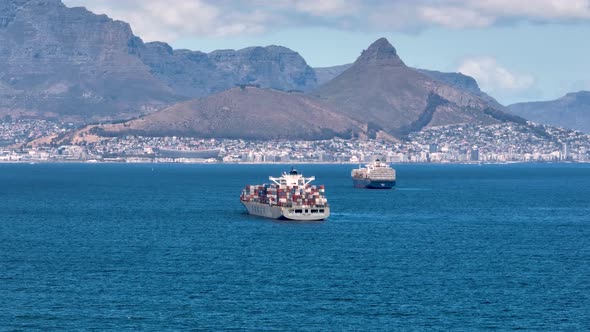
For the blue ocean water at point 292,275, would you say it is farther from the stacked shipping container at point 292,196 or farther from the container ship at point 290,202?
the stacked shipping container at point 292,196

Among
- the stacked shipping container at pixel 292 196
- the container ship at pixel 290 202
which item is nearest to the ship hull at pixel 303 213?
the container ship at pixel 290 202

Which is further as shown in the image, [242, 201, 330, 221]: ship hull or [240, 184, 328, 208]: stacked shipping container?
[240, 184, 328, 208]: stacked shipping container

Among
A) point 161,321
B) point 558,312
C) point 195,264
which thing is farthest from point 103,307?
point 558,312

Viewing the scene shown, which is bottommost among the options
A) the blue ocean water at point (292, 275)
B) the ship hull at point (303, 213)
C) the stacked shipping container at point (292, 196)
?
the blue ocean water at point (292, 275)

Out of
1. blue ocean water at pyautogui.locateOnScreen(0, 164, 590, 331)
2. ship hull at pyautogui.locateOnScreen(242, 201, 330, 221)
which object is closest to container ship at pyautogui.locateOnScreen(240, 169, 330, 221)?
ship hull at pyautogui.locateOnScreen(242, 201, 330, 221)

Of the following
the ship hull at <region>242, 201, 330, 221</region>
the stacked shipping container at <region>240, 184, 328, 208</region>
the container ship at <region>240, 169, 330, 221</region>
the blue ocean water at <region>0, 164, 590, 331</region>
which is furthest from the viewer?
the stacked shipping container at <region>240, 184, 328, 208</region>

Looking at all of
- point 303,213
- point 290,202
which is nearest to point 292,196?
point 290,202

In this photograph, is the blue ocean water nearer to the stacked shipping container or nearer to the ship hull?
the ship hull

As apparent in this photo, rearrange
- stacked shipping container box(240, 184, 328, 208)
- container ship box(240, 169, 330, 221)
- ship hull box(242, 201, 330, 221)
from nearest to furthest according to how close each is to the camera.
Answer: ship hull box(242, 201, 330, 221) < container ship box(240, 169, 330, 221) < stacked shipping container box(240, 184, 328, 208)
